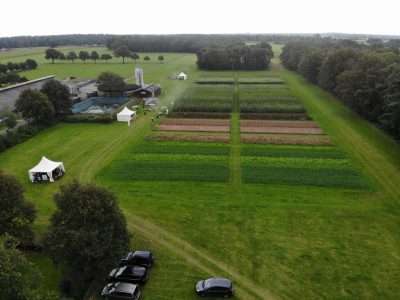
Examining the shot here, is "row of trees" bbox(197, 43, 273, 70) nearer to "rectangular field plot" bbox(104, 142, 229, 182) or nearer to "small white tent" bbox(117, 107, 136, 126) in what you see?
"small white tent" bbox(117, 107, 136, 126)

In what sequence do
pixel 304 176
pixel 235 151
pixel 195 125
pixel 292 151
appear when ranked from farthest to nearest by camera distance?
1. pixel 195 125
2. pixel 235 151
3. pixel 292 151
4. pixel 304 176

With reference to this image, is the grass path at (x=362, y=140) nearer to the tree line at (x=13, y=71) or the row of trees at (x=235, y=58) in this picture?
the row of trees at (x=235, y=58)

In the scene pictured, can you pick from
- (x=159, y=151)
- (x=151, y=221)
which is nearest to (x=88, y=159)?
(x=159, y=151)

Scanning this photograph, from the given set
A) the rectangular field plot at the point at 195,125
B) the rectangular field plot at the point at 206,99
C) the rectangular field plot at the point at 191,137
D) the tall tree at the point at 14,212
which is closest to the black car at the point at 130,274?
the tall tree at the point at 14,212

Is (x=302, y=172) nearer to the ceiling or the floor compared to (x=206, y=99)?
nearer to the floor

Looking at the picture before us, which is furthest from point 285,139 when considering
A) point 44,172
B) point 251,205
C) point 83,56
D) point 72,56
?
point 72,56

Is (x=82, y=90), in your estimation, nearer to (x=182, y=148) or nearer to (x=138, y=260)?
(x=182, y=148)

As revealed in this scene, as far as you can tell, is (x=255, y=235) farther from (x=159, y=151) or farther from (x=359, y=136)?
(x=359, y=136)
